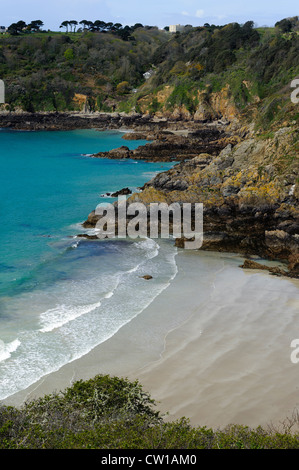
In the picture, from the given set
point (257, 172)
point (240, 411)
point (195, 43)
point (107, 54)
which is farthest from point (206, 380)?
point (107, 54)

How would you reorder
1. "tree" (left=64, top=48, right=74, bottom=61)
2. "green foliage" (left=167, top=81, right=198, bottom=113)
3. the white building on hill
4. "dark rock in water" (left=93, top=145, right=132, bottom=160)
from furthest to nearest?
the white building on hill → "tree" (left=64, top=48, right=74, bottom=61) → "green foliage" (left=167, top=81, right=198, bottom=113) → "dark rock in water" (left=93, top=145, right=132, bottom=160)

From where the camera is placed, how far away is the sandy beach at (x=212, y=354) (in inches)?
420

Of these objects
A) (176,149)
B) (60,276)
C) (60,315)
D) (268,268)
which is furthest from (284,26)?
(60,315)

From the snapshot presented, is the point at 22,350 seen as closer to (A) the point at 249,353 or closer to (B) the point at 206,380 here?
(B) the point at 206,380

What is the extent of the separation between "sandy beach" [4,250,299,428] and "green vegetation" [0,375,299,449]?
102 cm

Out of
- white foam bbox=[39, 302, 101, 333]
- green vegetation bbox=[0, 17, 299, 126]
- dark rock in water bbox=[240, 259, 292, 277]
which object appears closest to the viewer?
white foam bbox=[39, 302, 101, 333]

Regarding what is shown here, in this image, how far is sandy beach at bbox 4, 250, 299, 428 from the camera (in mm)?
10664

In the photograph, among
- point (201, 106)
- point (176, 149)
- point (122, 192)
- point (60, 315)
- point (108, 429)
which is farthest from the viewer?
point (201, 106)

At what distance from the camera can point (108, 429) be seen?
8.13 metres

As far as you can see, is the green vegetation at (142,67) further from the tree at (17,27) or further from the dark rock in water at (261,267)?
the dark rock in water at (261,267)

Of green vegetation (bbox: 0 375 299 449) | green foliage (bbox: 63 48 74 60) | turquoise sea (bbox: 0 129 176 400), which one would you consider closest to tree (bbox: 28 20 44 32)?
green foliage (bbox: 63 48 74 60)

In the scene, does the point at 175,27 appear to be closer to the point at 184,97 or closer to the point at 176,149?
the point at 184,97

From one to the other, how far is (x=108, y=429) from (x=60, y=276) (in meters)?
12.3

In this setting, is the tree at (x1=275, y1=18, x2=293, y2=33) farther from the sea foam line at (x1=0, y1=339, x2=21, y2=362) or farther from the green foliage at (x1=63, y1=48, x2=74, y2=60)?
the sea foam line at (x1=0, y1=339, x2=21, y2=362)
